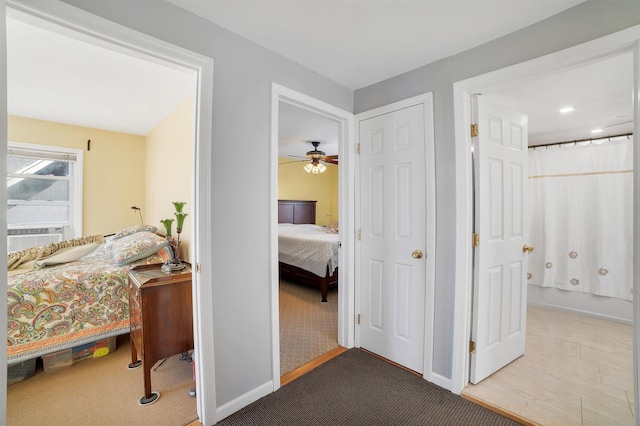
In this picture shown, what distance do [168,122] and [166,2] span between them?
2.29 meters

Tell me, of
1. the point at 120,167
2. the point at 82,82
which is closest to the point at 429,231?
the point at 82,82

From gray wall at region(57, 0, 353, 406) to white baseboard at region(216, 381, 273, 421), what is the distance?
0.10ft

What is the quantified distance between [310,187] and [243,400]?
550 cm

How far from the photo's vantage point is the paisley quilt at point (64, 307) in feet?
6.47

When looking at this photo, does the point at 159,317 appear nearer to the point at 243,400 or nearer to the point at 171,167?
the point at 243,400

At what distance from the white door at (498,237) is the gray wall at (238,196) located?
148 cm

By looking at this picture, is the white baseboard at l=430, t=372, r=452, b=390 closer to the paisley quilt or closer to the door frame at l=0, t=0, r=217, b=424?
the door frame at l=0, t=0, r=217, b=424

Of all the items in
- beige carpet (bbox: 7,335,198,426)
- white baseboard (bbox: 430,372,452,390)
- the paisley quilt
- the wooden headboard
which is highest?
the wooden headboard

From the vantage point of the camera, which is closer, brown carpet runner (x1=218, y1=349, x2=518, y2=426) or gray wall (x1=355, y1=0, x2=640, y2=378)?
gray wall (x1=355, y1=0, x2=640, y2=378)

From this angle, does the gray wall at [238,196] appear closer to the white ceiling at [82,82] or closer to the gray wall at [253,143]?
the gray wall at [253,143]

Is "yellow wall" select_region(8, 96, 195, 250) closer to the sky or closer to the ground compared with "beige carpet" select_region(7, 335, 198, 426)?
closer to the sky

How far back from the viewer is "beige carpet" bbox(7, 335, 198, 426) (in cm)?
169

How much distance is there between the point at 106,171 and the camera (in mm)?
4113

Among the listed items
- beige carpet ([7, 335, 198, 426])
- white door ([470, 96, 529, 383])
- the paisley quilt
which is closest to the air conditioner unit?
the paisley quilt
